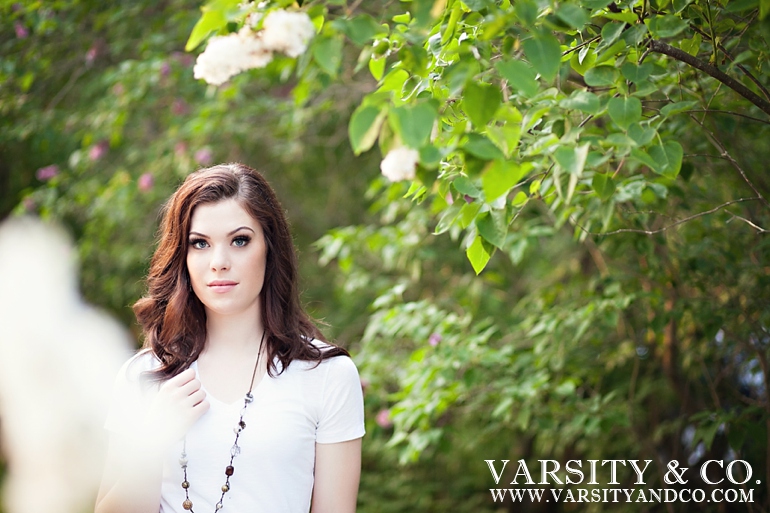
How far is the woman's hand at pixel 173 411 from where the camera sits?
1.45 m

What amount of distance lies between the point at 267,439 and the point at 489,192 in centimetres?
84

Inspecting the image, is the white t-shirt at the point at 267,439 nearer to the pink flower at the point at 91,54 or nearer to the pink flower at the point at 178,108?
the pink flower at the point at 91,54

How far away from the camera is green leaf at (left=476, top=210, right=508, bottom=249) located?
1144mm

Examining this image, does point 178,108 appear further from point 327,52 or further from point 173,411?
point 327,52

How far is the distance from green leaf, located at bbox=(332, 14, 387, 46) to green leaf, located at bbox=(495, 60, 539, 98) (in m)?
0.19

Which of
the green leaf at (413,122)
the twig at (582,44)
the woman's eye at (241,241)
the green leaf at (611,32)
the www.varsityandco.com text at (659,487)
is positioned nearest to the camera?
the green leaf at (413,122)

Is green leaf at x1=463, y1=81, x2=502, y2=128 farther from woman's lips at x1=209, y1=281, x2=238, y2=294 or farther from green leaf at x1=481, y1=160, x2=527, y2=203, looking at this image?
woman's lips at x1=209, y1=281, x2=238, y2=294

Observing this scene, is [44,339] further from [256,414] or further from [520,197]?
[520,197]

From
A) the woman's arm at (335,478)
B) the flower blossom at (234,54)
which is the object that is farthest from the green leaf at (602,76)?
the woman's arm at (335,478)

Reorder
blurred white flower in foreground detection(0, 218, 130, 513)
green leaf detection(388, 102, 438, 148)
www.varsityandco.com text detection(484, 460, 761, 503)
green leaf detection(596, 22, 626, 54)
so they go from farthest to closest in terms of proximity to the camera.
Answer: blurred white flower in foreground detection(0, 218, 130, 513) < www.varsityandco.com text detection(484, 460, 761, 503) < green leaf detection(596, 22, 626, 54) < green leaf detection(388, 102, 438, 148)

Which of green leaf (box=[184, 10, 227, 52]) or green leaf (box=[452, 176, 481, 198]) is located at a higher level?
green leaf (box=[184, 10, 227, 52])

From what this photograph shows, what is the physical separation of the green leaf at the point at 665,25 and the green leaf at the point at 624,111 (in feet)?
0.48

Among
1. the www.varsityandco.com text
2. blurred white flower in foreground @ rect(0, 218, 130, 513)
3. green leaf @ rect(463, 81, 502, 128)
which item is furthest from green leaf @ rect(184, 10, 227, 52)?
blurred white flower in foreground @ rect(0, 218, 130, 513)

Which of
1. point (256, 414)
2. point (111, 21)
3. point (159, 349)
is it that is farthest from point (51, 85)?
point (256, 414)
